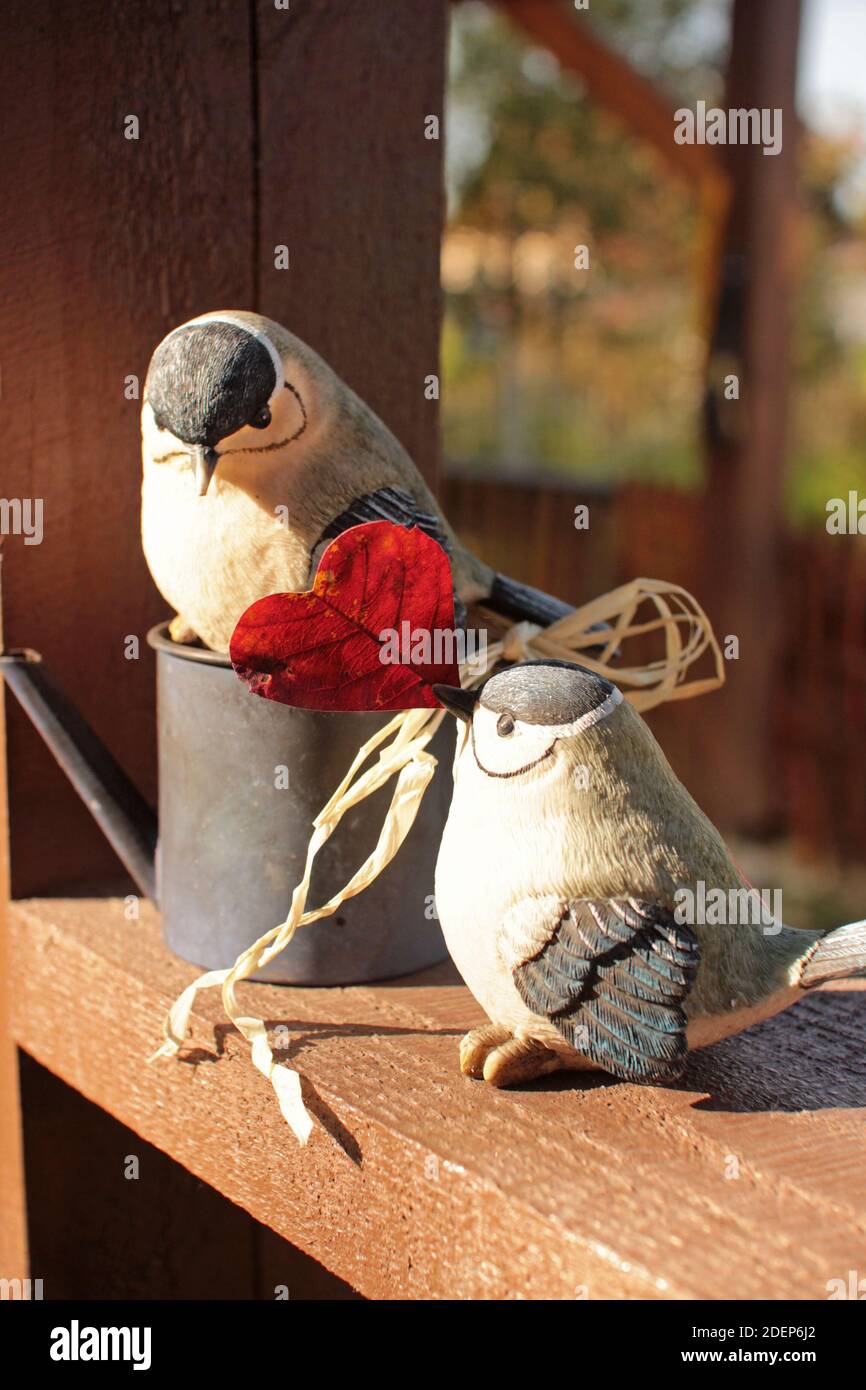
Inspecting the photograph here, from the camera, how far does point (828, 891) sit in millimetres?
3676

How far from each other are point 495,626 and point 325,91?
1.77ft

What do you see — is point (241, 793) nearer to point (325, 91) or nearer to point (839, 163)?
point (325, 91)

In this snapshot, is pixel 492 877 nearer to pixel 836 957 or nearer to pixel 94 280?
pixel 836 957

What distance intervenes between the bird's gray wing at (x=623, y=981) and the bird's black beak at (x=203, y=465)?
37cm

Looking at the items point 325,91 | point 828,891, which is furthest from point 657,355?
point 325,91

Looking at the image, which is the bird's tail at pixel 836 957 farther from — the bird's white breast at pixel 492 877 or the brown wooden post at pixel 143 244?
the brown wooden post at pixel 143 244

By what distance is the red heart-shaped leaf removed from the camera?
0.83 meters

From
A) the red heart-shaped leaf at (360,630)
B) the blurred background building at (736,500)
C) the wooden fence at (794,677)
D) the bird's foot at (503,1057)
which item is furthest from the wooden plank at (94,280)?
the wooden fence at (794,677)

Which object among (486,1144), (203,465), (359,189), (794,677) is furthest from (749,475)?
(486,1144)

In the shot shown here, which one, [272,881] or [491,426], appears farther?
[491,426]

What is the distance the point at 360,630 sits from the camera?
0.85 metres

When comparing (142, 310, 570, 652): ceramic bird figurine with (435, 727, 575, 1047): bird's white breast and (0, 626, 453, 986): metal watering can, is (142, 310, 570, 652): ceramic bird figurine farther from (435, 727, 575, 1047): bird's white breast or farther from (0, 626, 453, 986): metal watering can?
(435, 727, 575, 1047): bird's white breast

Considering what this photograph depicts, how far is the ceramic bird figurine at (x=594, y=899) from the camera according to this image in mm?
797
